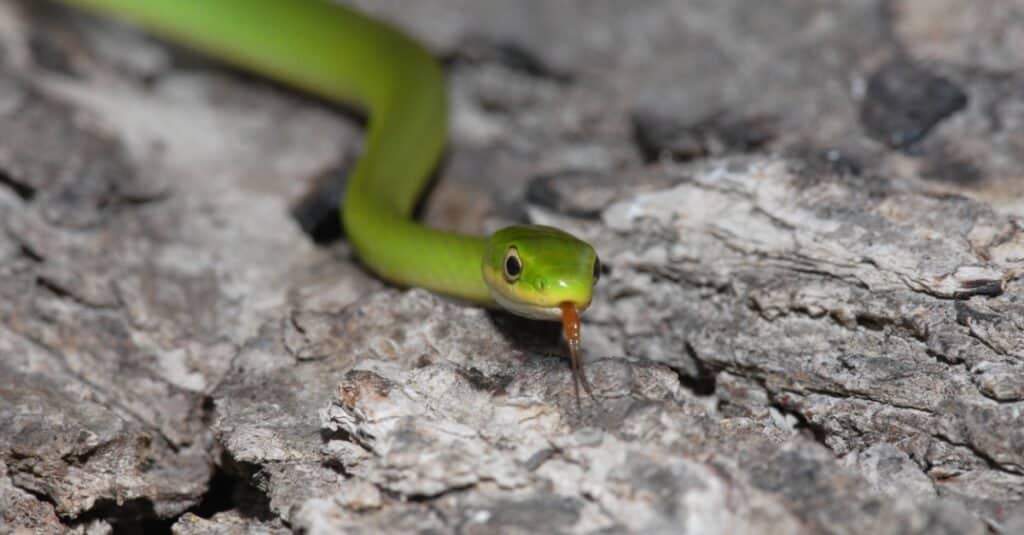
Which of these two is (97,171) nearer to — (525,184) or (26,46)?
(26,46)

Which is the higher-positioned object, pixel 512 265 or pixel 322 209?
pixel 512 265

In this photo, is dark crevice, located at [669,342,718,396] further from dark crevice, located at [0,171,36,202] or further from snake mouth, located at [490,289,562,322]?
dark crevice, located at [0,171,36,202]

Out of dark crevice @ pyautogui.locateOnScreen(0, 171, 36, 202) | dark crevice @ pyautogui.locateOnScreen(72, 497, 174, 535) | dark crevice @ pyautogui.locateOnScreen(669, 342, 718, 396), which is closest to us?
dark crevice @ pyautogui.locateOnScreen(72, 497, 174, 535)

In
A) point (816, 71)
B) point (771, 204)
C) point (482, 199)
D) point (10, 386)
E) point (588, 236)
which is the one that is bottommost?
point (10, 386)

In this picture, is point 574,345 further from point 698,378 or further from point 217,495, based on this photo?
point 217,495

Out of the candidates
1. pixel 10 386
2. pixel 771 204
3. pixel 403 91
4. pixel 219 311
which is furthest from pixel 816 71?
pixel 10 386

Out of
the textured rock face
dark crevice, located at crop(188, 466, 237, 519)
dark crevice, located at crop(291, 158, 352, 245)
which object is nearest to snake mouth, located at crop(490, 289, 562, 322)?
the textured rock face

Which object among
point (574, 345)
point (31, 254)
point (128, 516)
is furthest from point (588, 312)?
point (31, 254)
